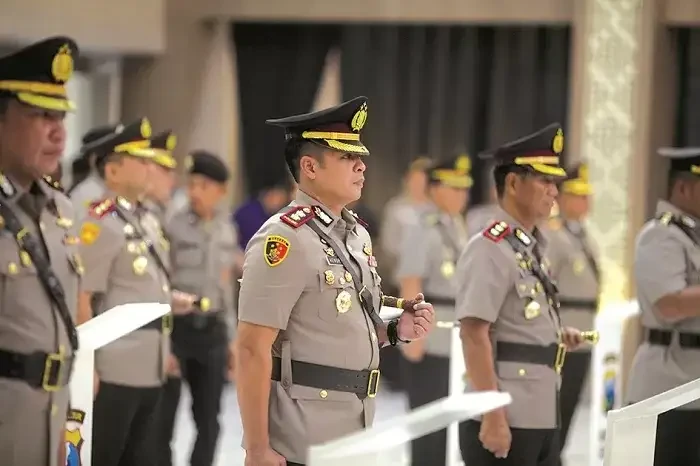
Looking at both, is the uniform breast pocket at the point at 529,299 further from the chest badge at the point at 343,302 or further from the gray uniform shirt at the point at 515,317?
the chest badge at the point at 343,302

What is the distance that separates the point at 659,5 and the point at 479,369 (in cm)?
477

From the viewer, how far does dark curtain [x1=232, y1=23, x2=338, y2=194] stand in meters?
8.67

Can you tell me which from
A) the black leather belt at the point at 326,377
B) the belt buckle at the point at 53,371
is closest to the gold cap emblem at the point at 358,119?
the black leather belt at the point at 326,377

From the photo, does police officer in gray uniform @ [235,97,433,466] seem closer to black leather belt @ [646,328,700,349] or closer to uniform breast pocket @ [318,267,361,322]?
uniform breast pocket @ [318,267,361,322]

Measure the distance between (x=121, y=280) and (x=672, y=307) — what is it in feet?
6.04

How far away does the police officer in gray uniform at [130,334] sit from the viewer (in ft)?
13.0

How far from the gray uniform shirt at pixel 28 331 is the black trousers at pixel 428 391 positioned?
107 inches

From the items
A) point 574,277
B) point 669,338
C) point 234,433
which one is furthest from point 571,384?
point 234,433

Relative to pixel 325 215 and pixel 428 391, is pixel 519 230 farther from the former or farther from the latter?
pixel 428 391

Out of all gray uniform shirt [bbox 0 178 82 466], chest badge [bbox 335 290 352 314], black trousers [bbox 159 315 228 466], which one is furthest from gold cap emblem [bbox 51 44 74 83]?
black trousers [bbox 159 315 228 466]

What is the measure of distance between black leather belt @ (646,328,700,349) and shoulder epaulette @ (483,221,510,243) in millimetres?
777

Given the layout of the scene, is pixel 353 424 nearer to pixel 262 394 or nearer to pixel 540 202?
pixel 262 394

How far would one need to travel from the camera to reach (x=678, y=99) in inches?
302

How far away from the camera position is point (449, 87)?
28.0 feet
